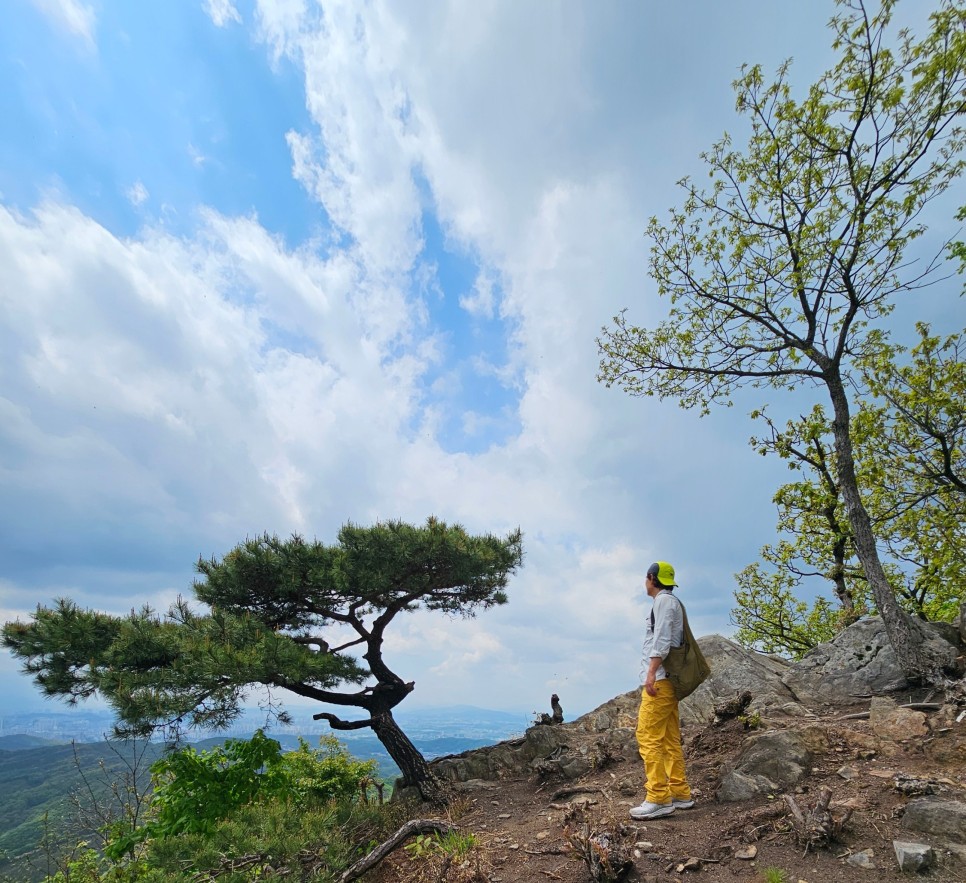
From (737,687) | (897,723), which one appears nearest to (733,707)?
(897,723)

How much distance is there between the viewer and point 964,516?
472 inches

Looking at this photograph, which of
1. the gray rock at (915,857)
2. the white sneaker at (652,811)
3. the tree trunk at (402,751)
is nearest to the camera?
the gray rock at (915,857)

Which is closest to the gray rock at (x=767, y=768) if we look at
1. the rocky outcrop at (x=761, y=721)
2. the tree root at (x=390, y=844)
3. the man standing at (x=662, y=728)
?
the rocky outcrop at (x=761, y=721)

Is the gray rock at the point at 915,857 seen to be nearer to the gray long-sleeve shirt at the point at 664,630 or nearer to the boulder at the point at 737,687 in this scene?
the gray long-sleeve shirt at the point at 664,630

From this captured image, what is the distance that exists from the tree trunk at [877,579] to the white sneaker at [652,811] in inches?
199

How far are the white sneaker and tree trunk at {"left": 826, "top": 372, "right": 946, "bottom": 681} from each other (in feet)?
16.6

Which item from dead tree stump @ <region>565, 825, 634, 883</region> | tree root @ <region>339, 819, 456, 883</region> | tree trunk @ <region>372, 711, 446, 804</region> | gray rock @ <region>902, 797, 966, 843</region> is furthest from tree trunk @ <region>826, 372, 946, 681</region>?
tree trunk @ <region>372, 711, 446, 804</region>

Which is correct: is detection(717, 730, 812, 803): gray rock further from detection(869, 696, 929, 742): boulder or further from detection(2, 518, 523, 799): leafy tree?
detection(2, 518, 523, 799): leafy tree

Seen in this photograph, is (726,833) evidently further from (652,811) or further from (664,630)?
(664,630)

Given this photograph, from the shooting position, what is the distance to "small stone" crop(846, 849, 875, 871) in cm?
388

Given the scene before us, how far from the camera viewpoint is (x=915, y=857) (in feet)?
12.2

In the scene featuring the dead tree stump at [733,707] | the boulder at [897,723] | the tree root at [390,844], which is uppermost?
the dead tree stump at [733,707]

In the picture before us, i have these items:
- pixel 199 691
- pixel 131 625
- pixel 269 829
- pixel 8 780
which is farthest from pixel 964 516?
pixel 8 780

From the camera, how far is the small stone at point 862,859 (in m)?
3.88
